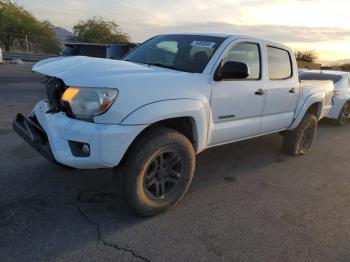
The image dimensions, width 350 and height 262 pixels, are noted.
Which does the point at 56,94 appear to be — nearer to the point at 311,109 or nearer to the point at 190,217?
the point at 190,217

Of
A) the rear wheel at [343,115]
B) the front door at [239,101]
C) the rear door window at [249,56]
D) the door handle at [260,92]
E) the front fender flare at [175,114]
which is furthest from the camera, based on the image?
the rear wheel at [343,115]

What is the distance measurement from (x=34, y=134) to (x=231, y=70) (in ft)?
7.08

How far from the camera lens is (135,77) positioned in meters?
3.37

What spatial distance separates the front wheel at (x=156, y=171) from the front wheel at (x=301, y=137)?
9.28ft

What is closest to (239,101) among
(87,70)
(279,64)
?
(279,64)

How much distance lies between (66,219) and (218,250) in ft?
4.76

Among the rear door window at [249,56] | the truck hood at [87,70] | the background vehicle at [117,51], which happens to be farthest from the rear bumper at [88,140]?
the background vehicle at [117,51]

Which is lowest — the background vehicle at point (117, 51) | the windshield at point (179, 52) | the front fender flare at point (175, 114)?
the front fender flare at point (175, 114)

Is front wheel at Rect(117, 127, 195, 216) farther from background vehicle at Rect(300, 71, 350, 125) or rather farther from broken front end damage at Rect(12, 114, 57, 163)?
background vehicle at Rect(300, 71, 350, 125)

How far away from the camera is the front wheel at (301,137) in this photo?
607 cm

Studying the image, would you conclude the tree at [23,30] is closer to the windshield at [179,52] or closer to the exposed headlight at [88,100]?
the windshield at [179,52]

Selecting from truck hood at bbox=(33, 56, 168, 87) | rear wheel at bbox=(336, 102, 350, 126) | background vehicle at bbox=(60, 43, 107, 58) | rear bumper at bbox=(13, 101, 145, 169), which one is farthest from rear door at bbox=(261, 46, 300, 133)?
background vehicle at bbox=(60, 43, 107, 58)

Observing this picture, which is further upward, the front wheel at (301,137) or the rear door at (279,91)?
the rear door at (279,91)

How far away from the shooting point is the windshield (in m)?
4.25
